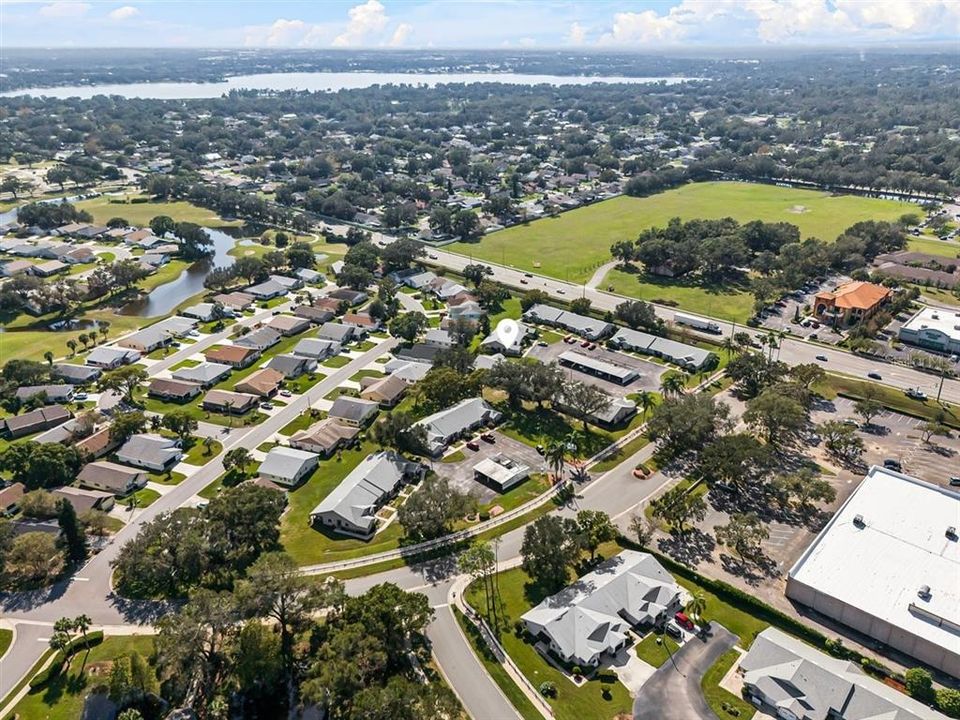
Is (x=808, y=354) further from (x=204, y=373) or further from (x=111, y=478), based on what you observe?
(x=111, y=478)

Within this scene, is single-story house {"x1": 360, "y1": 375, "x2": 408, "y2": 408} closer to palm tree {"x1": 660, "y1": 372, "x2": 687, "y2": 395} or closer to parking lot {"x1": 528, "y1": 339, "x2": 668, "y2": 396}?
parking lot {"x1": 528, "y1": 339, "x2": 668, "y2": 396}

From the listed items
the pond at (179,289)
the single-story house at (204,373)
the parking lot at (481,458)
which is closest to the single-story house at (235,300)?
the pond at (179,289)

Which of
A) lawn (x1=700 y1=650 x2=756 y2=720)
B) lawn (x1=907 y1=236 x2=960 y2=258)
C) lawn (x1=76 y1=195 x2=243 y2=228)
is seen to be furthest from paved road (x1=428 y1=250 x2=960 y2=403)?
lawn (x1=76 y1=195 x2=243 y2=228)

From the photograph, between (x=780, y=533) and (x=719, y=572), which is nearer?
(x=719, y=572)

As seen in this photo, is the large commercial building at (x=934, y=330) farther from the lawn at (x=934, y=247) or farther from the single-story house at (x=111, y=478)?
the single-story house at (x=111, y=478)

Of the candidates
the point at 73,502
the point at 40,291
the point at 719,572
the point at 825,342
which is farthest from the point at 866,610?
the point at 40,291

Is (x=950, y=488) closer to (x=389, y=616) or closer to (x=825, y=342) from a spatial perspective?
(x=825, y=342)

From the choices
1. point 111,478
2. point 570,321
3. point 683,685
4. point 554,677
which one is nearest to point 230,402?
point 111,478
